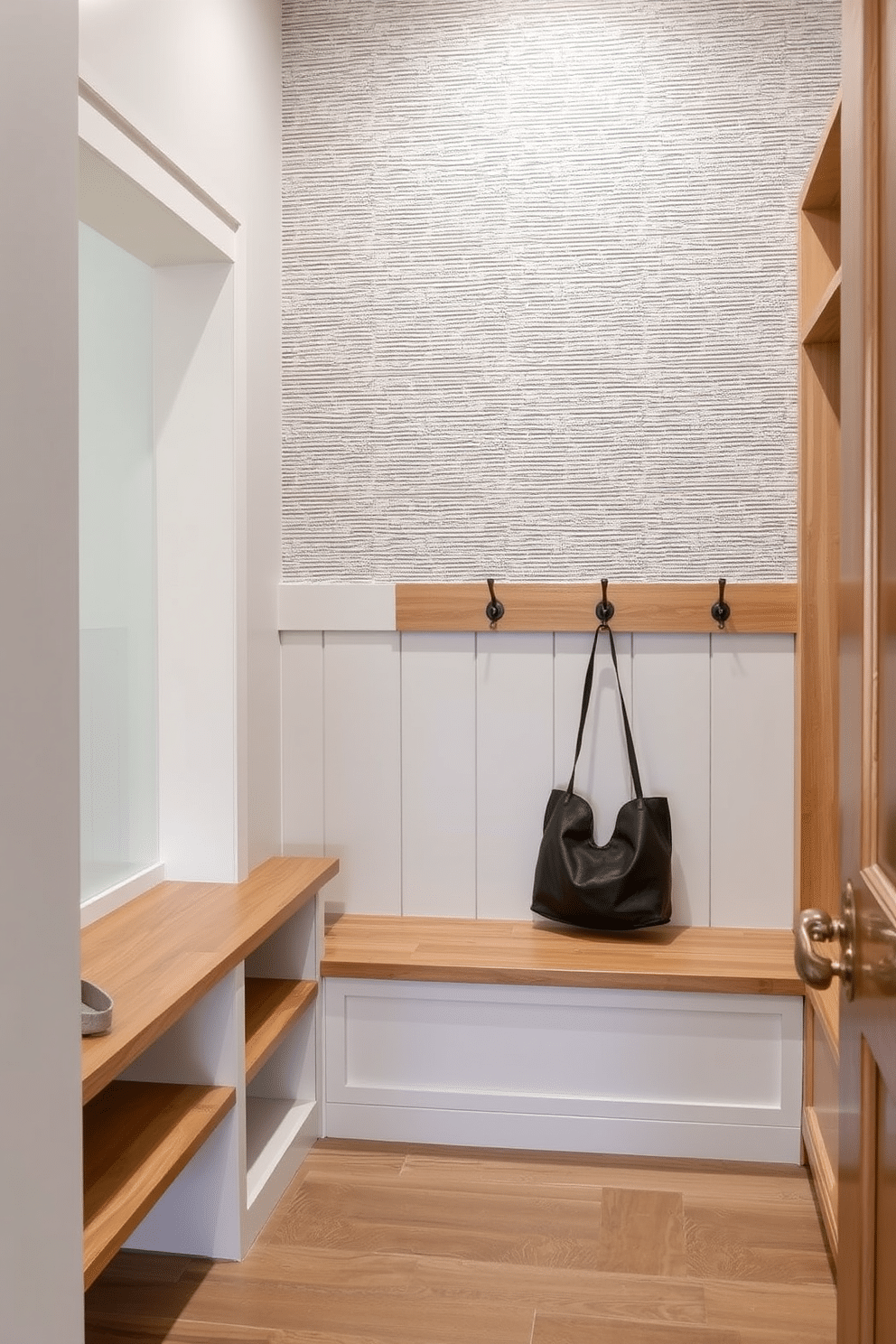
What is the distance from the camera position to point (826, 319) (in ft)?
6.85

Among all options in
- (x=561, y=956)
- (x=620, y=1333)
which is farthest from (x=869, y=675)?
(x=561, y=956)

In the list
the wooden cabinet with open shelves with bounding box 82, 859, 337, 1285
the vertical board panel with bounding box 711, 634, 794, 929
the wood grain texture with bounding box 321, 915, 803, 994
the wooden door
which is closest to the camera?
the wooden door

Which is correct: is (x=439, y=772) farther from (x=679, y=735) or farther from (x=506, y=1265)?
(x=506, y=1265)

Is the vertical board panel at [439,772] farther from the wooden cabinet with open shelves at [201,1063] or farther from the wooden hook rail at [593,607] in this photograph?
the wooden cabinet with open shelves at [201,1063]

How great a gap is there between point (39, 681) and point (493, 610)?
5.36 ft

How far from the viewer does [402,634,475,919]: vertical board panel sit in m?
2.53

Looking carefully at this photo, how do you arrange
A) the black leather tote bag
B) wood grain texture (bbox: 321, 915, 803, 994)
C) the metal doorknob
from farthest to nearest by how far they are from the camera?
1. the black leather tote bag
2. wood grain texture (bbox: 321, 915, 803, 994)
3. the metal doorknob

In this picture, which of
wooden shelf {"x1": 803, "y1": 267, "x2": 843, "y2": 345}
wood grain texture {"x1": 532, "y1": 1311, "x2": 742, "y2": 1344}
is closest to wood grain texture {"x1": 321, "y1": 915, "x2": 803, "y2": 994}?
wood grain texture {"x1": 532, "y1": 1311, "x2": 742, "y2": 1344}

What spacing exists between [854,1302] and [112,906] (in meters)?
1.40

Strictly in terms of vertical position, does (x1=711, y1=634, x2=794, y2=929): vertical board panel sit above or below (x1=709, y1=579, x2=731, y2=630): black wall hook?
below

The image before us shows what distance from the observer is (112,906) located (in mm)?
2012

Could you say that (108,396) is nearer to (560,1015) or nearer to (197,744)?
(197,744)

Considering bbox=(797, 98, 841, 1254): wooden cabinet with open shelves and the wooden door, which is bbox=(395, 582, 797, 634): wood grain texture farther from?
the wooden door

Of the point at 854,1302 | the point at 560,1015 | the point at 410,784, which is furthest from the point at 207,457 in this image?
the point at 854,1302
